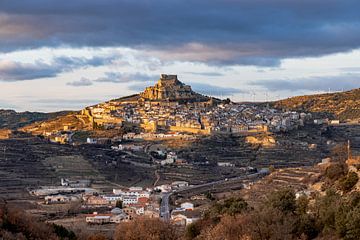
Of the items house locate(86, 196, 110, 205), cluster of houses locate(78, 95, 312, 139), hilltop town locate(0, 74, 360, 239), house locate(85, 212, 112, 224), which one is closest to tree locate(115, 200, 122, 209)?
hilltop town locate(0, 74, 360, 239)

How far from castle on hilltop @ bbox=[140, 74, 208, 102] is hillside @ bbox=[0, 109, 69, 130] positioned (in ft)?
65.8

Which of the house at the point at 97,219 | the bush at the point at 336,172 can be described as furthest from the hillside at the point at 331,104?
the house at the point at 97,219

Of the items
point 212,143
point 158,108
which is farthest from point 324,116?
point 212,143

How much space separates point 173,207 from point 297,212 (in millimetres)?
20419

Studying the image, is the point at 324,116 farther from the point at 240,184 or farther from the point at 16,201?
the point at 16,201

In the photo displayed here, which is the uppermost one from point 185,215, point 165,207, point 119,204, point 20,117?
point 20,117

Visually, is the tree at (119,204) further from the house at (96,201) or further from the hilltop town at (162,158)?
the house at (96,201)

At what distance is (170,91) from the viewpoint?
126 metres

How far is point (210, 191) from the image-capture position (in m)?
62.0

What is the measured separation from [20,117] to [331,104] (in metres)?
60.8

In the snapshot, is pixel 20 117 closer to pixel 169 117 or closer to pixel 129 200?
pixel 169 117

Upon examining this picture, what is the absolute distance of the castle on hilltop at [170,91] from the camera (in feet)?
412

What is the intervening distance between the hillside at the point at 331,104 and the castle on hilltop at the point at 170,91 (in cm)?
1833

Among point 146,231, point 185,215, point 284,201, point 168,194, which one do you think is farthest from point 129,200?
point 284,201
